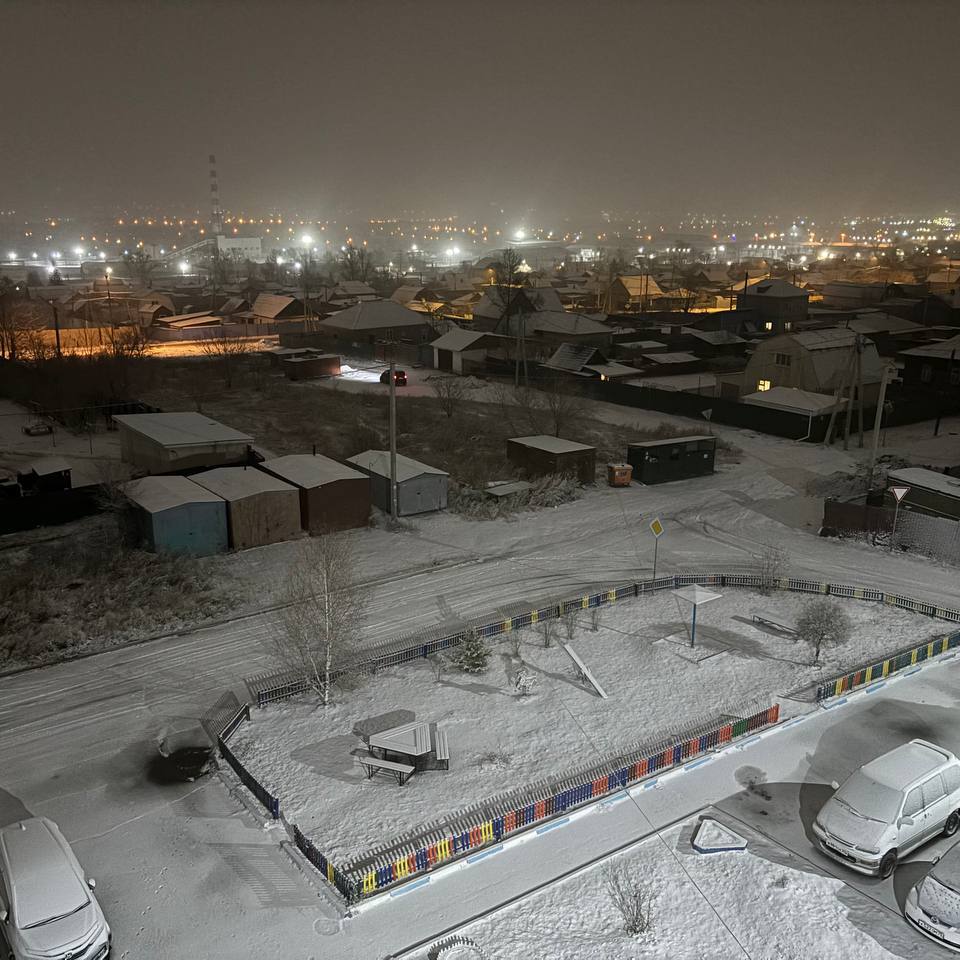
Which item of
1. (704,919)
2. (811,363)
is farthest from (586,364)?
(704,919)

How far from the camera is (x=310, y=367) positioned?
4800cm

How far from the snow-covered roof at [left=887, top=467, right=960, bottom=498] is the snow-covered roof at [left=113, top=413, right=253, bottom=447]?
64.9 ft

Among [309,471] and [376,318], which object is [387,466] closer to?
[309,471]

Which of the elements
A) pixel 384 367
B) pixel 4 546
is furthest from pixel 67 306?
pixel 4 546

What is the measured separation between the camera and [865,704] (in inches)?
570

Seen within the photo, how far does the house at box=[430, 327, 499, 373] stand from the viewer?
50062 mm

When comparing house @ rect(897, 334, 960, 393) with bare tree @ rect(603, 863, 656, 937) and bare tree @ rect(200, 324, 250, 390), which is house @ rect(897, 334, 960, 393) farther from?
bare tree @ rect(603, 863, 656, 937)

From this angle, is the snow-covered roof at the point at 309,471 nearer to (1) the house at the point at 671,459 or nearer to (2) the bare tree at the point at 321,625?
(2) the bare tree at the point at 321,625

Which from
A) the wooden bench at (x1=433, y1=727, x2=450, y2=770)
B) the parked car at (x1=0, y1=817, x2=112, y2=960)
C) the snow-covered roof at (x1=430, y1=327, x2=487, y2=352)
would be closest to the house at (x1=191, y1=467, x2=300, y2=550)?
the wooden bench at (x1=433, y1=727, x2=450, y2=770)

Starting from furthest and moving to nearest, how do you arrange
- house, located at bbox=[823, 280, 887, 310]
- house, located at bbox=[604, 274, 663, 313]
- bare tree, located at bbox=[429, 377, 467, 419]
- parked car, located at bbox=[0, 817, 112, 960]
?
house, located at bbox=[604, 274, 663, 313], house, located at bbox=[823, 280, 887, 310], bare tree, located at bbox=[429, 377, 467, 419], parked car, located at bbox=[0, 817, 112, 960]

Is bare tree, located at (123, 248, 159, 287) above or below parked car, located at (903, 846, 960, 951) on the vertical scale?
above

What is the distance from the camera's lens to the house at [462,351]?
1971 inches

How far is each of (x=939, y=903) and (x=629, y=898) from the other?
11.4 feet

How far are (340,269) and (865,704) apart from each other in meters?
123
